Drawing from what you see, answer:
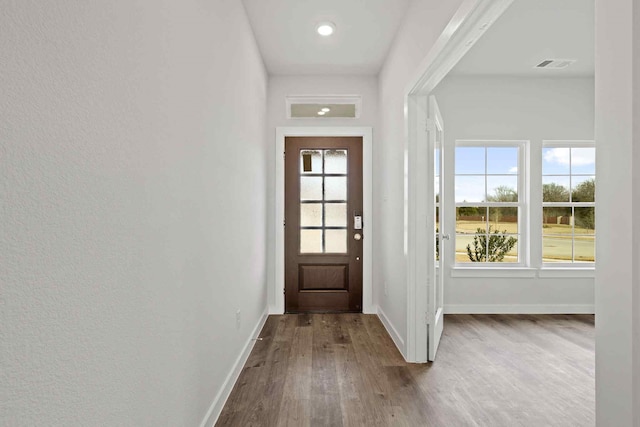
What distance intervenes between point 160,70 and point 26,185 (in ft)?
2.63

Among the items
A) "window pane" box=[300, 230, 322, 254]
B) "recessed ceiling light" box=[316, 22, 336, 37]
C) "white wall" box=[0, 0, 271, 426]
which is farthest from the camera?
"window pane" box=[300, 230, 322, 254]

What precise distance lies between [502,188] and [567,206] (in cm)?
79

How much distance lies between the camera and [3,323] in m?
0.73

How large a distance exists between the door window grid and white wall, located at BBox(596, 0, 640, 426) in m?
3.64

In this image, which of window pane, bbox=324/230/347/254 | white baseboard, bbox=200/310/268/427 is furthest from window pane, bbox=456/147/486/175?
white baseboard, bbox=200/310/268/427

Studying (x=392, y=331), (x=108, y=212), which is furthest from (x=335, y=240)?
(x=108, y=212)

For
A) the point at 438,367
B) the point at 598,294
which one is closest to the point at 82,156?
the point at 598,294

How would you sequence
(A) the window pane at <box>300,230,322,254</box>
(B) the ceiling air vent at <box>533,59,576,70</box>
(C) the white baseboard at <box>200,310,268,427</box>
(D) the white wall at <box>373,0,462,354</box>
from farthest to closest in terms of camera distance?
(A) the window pane at <box>300,230,322,254</box>, (B) the ceiling air vent at <box>533,59,576,70</box>, (D) the white wall at <box>373,0,462,354</box>, (C) the white baseboard at <box>200,310,268,427</box>

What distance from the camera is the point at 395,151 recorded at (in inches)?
143

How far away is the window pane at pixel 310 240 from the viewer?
4688 mm

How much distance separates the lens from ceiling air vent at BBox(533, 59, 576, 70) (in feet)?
13.5

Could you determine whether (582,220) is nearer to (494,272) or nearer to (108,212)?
(494,272)

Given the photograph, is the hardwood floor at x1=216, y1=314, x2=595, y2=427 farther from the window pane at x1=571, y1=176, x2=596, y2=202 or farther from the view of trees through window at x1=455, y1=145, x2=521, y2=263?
the window pane at x1=571, y1=176, x2=596, y2=202

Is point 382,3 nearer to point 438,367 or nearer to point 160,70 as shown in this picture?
point 160,70
